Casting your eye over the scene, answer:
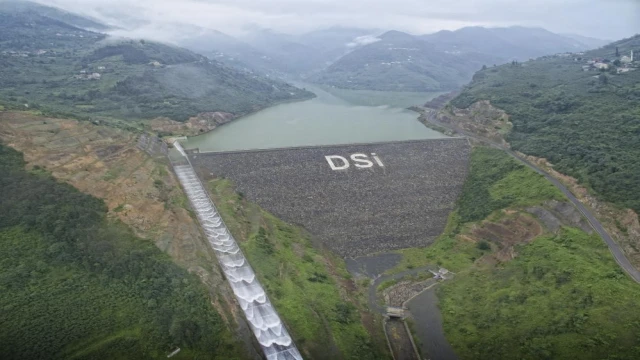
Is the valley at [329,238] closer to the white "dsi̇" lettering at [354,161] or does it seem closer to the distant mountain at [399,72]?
the white "dsi̇" lettering at [354,161]

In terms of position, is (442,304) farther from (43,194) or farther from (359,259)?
(43,194)

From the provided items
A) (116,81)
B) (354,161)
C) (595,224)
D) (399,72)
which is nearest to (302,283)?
(354,161)

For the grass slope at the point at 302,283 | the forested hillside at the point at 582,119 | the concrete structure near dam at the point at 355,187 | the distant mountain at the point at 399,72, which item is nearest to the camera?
the grass slope at the point at 302,283

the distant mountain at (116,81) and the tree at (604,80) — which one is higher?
the tree at (604,80)


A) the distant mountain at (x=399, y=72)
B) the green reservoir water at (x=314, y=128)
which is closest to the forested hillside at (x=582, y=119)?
the green reservoir water at (x=314, y=128)

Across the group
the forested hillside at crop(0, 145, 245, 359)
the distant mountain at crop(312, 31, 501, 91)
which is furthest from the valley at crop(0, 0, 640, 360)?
the distant mountain at crop(312, 31, 501, 91)

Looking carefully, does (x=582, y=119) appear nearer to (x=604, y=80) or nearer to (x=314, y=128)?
(x=604, y=80)

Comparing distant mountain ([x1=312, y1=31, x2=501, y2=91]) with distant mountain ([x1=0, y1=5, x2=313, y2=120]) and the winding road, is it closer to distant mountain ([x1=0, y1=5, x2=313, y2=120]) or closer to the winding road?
distant mountain ([x1=0, y1=5, x2=313, y2=120])

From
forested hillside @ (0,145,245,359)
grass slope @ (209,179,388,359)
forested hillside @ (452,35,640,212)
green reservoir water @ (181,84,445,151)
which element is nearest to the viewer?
forested hillside @ (0,145,245,359)
